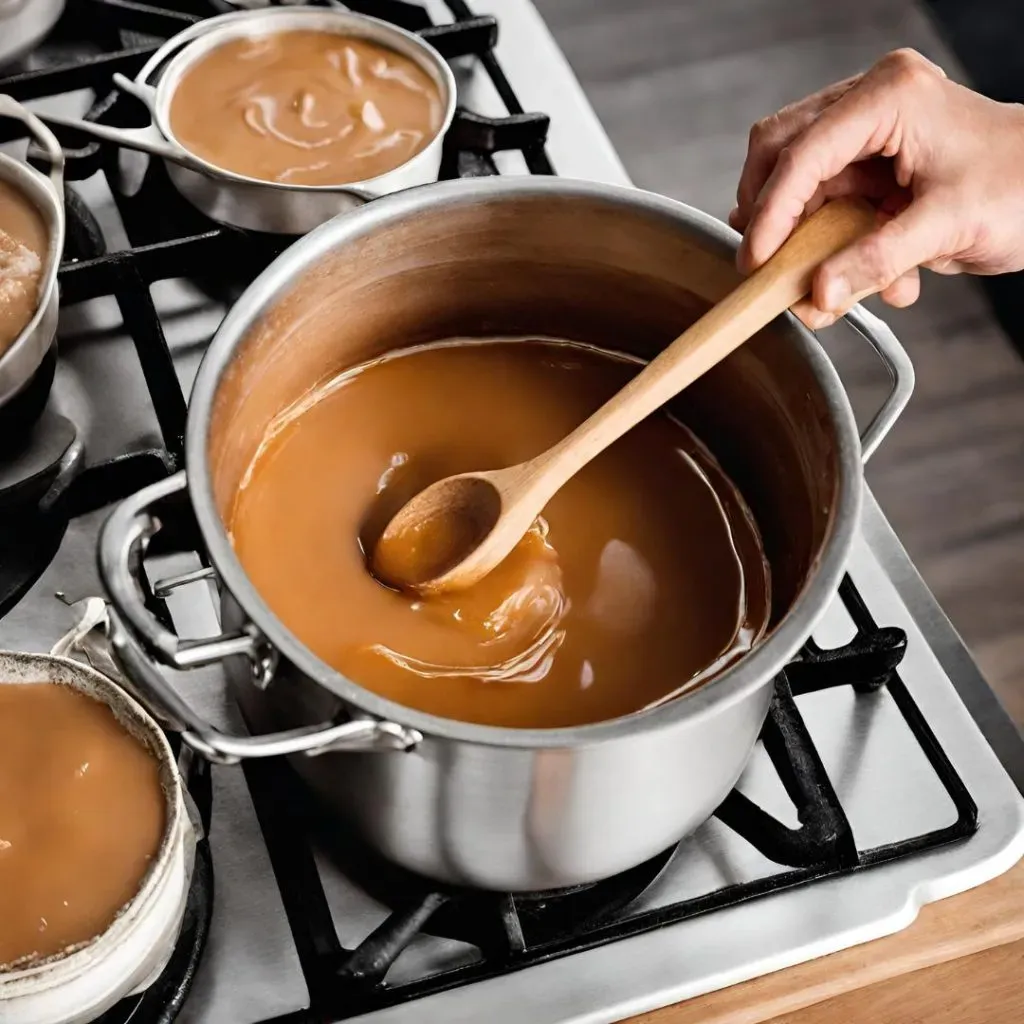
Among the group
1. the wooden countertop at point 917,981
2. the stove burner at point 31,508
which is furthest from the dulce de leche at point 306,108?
the wooden countertop at point 917,981

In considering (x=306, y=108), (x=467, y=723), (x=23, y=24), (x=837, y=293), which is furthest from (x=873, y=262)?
(x=23, y=24)

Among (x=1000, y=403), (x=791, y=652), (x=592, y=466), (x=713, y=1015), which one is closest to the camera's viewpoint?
(x=791, y=652)

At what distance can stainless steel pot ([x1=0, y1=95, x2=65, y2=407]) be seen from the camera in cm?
67

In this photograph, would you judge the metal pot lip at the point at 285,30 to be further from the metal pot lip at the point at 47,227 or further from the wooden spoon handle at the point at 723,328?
the wooden spoon handle at the point at 723,328

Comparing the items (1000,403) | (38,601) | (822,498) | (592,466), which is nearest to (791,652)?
(822,498)

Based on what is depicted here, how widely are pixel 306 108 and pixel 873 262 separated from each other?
1.32 ft

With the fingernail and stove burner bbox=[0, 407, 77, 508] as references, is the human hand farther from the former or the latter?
stove burner bbox=[0, 407, 77, 508]

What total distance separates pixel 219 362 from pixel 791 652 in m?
0.27

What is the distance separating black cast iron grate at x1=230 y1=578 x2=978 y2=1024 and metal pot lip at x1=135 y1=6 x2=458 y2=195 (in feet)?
1.24

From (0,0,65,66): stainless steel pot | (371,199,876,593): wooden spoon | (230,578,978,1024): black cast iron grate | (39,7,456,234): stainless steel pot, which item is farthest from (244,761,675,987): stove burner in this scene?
(0,0,65,66): stainless steel pot

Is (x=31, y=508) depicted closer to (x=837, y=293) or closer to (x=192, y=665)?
(x=192, y=665)

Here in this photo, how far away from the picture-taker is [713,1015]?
60 centimetres

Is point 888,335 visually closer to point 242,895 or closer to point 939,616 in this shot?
point 939,616

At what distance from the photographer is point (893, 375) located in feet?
2.00
